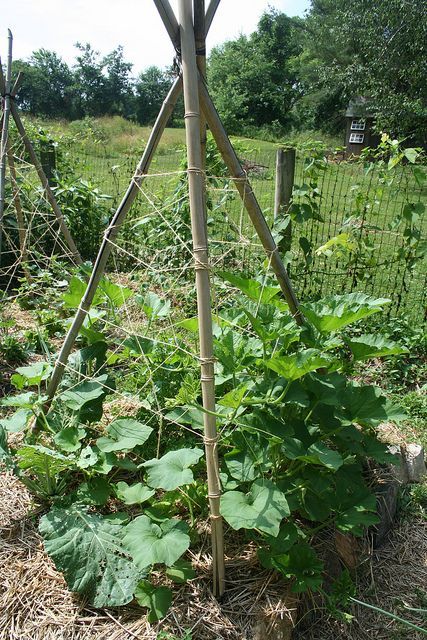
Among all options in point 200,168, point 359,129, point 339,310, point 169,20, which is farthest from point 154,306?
point 359,129

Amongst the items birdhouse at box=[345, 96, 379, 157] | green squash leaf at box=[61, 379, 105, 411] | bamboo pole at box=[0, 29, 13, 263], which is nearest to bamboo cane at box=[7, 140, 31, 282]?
bamboo pole at box=[0, 29, 13, 263]

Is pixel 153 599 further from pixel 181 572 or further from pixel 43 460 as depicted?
pixel 43 460

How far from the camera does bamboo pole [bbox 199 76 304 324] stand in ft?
6.33

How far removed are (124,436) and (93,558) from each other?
0.47 m

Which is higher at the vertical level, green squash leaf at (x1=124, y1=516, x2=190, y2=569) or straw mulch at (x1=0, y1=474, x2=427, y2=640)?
green squash leaf at (x1=124, y1=516, x2=190, y2=569)

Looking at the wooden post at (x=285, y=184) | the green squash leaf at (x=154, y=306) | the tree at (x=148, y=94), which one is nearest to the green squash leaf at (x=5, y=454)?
the green squash leaf at (x=154, y=306)

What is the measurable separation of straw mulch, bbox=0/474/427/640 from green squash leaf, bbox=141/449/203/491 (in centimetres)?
47

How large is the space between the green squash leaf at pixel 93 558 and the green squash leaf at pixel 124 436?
0.30m

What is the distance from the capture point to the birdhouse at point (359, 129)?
25.7 metres

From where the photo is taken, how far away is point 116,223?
217cm

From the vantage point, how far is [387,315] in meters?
4.25

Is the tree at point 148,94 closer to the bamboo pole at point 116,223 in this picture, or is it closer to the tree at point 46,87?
the tree at point 46,87

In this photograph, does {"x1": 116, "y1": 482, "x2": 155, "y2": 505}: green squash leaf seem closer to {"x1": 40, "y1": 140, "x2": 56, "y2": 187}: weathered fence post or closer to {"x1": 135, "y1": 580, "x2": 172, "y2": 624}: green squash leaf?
{"x1": 135, "y1": 580, "x2": 172, "y2": 624}: green squash leaf

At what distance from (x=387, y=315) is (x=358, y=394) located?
226cm
